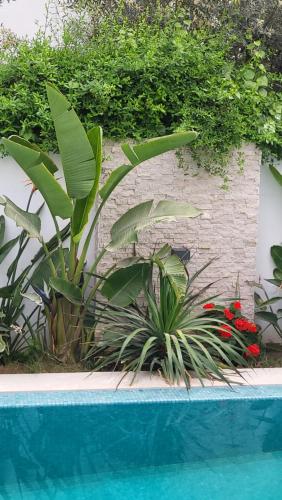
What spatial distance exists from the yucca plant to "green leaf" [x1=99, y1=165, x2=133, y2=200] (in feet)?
3.01

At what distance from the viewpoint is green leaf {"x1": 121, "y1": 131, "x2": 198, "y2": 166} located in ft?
17.9

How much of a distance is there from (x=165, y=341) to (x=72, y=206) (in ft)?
5.13

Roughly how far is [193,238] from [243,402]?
230 centimetres

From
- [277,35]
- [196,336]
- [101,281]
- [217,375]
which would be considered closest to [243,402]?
[217,375]

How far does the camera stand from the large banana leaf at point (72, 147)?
17.2ft

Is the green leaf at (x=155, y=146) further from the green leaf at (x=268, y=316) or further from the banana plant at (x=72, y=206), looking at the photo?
the green leaf at (x=268, y=316)

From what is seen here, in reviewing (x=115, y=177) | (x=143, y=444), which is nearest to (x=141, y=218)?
Result: (x=115, y=177)

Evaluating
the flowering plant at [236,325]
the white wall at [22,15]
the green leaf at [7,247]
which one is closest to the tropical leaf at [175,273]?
the flowering plant at [236,325]

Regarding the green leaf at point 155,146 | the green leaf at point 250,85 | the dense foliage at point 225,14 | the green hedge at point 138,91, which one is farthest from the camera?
the dense foliage at point 225,14

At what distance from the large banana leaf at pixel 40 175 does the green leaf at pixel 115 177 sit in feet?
1.65

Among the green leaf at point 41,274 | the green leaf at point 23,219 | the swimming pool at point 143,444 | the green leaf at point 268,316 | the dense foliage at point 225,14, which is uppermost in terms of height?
the dense foliage at point 225,14

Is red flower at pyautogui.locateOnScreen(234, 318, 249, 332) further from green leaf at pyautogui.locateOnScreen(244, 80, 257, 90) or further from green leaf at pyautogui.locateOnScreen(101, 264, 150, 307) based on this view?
green leaf at pyautogui.locateOnScreen(244, 80, 257, 90)

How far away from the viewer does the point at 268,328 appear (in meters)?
7.28

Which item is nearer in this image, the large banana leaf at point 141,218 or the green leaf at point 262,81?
the large banana leaf at point 141,218
